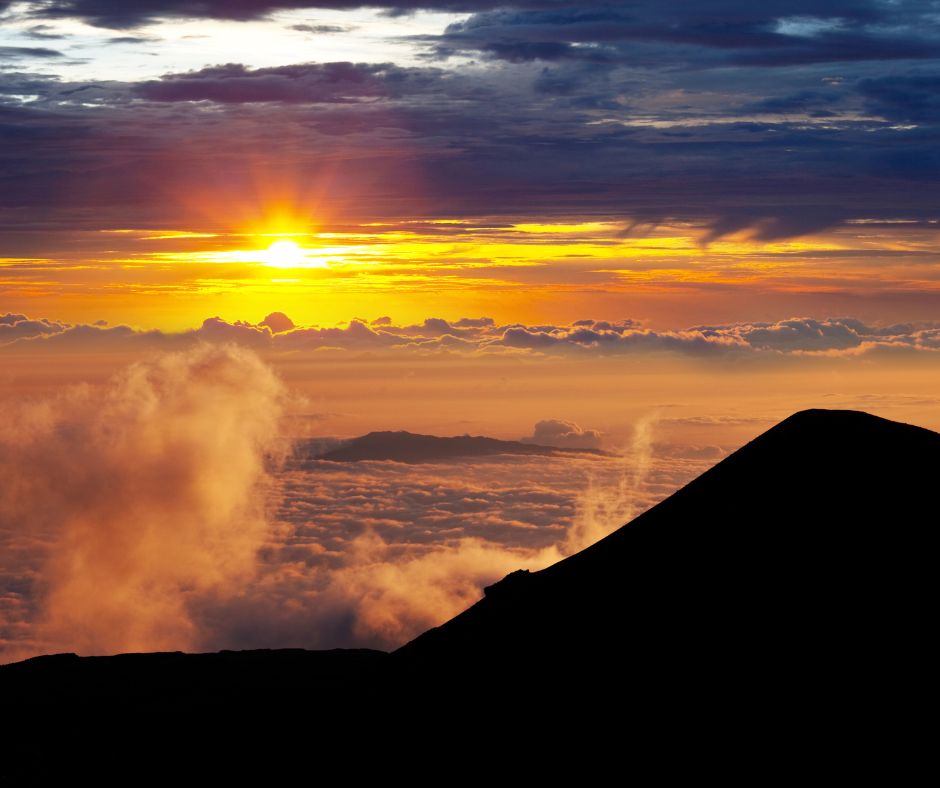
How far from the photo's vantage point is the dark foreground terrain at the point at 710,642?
2989 cm

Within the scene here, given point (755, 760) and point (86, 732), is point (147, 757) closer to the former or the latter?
point (755, 760)

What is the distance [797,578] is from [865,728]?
20.0 feet

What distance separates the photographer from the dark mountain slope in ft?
104

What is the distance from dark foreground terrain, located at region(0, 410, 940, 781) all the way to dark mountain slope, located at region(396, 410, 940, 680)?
0.22 feet

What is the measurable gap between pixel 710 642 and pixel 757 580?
2.84m

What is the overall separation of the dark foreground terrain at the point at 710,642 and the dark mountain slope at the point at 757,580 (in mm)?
66

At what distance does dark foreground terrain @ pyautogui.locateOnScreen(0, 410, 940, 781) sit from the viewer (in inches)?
1177

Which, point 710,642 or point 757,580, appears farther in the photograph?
point 757,580

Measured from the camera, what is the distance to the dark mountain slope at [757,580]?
3162 centimetres

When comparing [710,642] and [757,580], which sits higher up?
[757,580]

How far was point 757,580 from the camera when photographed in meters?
34.4

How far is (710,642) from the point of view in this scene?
32.8 meters

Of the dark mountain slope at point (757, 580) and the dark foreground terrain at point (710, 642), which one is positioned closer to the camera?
the dark foreground terrain at point (710, 642)

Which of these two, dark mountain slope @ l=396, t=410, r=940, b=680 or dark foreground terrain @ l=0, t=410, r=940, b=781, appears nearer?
dark foreground terrain @ l=0, t=410, r=940, b=781
